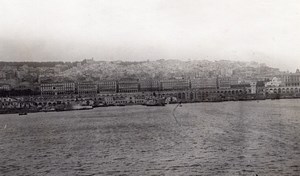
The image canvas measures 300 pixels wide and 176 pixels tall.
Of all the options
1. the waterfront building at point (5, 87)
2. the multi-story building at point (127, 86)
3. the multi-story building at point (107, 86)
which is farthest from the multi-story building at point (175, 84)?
the waterfront building at point (5, 87)

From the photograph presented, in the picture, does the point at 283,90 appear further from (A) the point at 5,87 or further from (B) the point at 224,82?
(A) the point at 5,87

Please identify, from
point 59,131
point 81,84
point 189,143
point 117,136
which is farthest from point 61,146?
point 81,84

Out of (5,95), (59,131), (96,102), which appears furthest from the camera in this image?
(96,102)

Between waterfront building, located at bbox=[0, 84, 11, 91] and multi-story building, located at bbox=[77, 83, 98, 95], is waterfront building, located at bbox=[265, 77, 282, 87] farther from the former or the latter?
waterfront building, located at bbox=[0, 84, 11, 91]

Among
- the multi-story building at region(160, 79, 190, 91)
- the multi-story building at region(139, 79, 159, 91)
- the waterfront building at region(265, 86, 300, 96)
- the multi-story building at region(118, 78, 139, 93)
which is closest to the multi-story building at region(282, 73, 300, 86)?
the waterfront building at region(265, 86, 300, 96)

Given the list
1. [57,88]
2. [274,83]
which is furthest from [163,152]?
[57,88]

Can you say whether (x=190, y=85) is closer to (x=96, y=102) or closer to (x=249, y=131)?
(x=96, y=102)

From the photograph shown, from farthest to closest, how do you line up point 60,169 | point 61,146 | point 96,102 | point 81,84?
point 81,84
point 96,102
point 61,146
point 60,169
